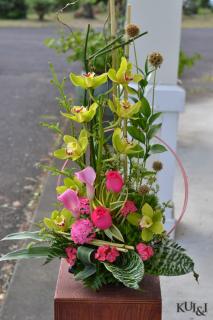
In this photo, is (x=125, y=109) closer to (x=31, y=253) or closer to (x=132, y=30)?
(x=132, y=30)

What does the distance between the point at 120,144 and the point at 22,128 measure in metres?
5.47

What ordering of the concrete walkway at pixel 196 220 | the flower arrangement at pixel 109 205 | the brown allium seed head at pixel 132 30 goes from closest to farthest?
1. the flower arrangement at pixel 109 205
2. the brown allium seed head at pixel 132 30
3. the concrete walkway at pixel 196 220

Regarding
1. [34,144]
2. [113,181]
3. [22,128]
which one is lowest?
[22,128]

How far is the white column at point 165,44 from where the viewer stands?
3.42 metres

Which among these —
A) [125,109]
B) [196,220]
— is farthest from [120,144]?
[196,220]

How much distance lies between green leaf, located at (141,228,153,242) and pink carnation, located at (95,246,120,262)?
3.7 inches

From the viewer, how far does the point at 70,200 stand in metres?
1.77

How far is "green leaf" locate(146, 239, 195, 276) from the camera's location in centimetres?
178

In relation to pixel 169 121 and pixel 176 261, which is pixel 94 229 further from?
pixel 169 121

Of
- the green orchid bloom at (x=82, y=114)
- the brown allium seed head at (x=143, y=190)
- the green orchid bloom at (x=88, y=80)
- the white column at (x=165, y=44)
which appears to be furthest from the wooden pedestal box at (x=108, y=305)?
the white column at (x=165, y=44)

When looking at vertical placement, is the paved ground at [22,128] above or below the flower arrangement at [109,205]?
below

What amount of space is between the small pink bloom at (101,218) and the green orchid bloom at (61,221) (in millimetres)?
114

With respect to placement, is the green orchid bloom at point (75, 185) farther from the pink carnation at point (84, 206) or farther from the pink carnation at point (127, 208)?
the pink carnation at point (127, 208)

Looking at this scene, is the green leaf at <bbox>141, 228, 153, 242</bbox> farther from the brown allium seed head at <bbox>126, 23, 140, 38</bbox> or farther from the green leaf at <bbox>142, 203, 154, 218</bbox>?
the brown allium seed head at <bbox>126, 23, 140, 38</bbox>
